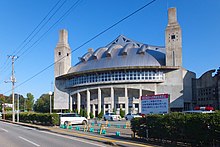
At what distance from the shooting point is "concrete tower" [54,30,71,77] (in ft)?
297

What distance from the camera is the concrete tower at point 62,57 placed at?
90438 mm

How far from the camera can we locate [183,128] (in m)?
12.0

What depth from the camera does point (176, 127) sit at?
1242 cm

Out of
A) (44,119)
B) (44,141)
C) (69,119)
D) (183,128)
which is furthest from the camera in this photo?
(44,119)

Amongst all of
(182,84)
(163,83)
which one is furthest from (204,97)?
(163,83)

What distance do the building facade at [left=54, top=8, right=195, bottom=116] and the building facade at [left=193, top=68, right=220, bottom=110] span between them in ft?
6.02

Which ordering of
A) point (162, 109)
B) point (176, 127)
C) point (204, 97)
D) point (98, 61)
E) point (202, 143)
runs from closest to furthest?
point (202, 143) < point (176, 127) < point (162, 109) < point (204, 97) < point (98, 61)

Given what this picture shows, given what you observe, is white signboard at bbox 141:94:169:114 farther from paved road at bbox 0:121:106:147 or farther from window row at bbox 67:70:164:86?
window row at bbox 67:70:164:86

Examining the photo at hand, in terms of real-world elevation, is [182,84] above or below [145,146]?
above

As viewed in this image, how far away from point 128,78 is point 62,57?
28.3 metres

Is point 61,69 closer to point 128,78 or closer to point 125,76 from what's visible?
point 125,76

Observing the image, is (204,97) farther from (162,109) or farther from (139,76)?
(162,109)

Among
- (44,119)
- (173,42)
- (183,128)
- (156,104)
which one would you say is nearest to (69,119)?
(44,119)

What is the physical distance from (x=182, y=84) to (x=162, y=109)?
5362cm
